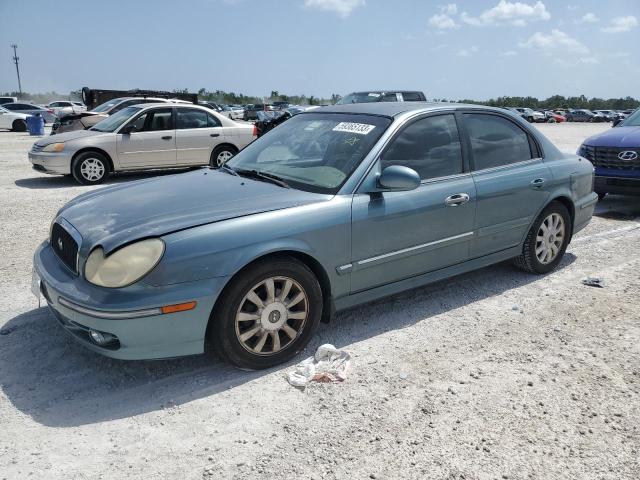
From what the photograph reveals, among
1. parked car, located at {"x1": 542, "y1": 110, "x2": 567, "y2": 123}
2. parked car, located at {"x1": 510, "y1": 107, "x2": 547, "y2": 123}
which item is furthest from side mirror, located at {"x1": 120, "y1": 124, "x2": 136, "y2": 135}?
parked car, located at {"x1": 542, "y1": 110, "x2": 567, "y2": 123}

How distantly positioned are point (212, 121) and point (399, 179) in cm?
851

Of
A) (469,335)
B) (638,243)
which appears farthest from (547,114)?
(469,335)

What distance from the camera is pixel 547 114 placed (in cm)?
5288

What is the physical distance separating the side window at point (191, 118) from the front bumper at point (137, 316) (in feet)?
27.1

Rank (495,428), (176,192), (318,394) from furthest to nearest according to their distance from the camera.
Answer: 1. (176,192)
2. (318,394)
3. (495,428)

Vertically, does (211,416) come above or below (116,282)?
below

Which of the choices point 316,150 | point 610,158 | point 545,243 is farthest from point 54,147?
point 610,158

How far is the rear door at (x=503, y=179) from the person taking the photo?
4.25 m

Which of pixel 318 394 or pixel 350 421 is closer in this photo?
pixel 350 421

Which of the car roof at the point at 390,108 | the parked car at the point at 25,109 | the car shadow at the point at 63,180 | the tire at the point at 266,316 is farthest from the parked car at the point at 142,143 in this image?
the parked car at the point at 25,109

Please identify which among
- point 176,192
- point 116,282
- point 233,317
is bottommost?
point 233,317

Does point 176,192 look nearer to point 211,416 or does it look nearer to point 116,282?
point 116,282

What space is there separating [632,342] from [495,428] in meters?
1.65

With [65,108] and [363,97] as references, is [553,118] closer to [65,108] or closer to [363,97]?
[65,108]
